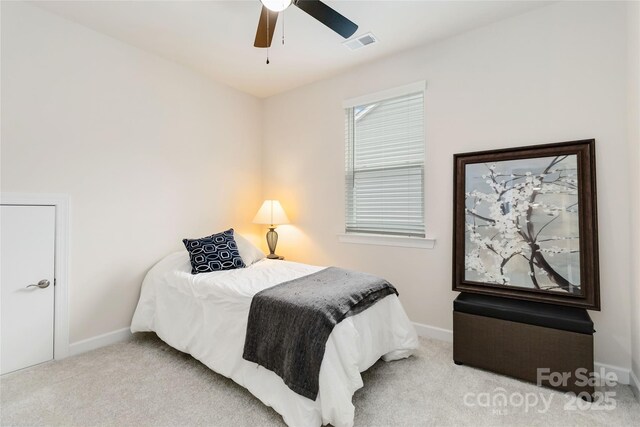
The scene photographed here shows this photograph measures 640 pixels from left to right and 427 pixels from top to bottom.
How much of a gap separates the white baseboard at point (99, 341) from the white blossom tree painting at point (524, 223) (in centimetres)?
315

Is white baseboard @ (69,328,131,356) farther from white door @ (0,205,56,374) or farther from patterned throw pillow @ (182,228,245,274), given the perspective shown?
patterned throw pillow @ (182,228,245,274)

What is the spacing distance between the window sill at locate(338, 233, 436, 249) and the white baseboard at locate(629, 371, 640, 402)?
152 cm

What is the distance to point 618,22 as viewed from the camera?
213 centimetres

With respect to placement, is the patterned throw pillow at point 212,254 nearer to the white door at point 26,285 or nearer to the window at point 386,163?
the white door at point 26,285

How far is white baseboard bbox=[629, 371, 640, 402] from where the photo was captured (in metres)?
1.92

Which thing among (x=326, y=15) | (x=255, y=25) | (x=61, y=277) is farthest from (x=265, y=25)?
(x=61, y=277)

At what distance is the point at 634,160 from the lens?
1.97 m

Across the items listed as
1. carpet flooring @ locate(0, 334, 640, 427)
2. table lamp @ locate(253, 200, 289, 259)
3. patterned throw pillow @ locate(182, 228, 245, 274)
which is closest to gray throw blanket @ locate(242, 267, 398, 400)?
carpet flooring @ locate(0, 334, 640, 427)

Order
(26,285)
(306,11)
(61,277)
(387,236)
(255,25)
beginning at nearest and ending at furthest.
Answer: (306,11)
(26,285)
(61,277)
(255,25)
(387,236)

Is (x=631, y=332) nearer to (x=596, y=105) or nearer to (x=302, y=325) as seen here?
(x=596, y=105)

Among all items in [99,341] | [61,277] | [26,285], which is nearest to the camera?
[26,285]

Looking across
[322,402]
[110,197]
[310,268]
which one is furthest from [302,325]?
[110,197]

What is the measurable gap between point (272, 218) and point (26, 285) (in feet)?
7.28

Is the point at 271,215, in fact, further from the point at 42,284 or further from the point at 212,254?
the point at 42,284
